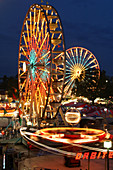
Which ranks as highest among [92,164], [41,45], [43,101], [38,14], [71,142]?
[38,14]

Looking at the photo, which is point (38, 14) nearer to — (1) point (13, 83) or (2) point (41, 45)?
(2) point (41, 45)

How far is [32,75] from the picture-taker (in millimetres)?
22359

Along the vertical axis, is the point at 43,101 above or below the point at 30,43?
below

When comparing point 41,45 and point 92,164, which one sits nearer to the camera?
point 92,164

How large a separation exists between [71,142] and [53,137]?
130 centimetres

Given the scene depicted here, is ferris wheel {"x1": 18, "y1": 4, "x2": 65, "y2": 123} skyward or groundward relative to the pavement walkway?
skyward

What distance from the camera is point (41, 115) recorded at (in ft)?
70.6

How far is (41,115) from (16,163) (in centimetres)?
786

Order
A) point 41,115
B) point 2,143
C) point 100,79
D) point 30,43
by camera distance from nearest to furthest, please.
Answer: point 2,143, point 41,115, point 30,43, point 100,79

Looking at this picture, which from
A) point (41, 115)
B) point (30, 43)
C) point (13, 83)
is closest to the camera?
point (41, 115)

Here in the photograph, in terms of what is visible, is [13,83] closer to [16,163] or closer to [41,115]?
[41,115]

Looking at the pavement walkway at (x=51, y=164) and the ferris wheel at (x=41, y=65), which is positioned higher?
the ferris wheel at (x=41, y=65)

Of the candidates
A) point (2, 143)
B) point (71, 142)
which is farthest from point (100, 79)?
point (71, 142)

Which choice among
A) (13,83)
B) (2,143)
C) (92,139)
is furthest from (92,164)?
(13,83)
